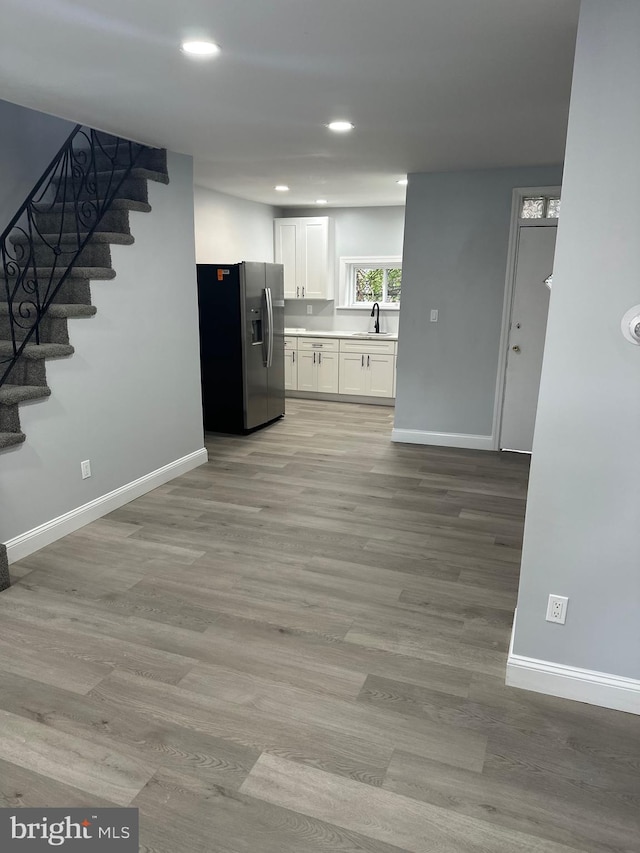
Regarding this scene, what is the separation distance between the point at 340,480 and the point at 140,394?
167 cm

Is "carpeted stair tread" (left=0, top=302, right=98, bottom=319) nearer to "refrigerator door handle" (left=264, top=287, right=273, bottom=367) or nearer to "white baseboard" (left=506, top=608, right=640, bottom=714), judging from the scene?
"refrigerator door handle" (left=264, top=287, right=273, bottom=367)

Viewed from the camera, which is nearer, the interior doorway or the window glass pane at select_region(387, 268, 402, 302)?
the interior doorway

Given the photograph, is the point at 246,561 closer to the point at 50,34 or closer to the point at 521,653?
the point at 521,653

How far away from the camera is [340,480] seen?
4730 mm

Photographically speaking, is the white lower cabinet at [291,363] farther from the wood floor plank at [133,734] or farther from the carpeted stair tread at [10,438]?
the wood floor plank at [133,734]

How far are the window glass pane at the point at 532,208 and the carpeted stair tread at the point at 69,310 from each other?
3643 millimetres

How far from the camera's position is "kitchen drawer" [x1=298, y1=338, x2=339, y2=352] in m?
7.45

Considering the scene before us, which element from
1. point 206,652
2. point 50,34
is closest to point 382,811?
point 206,652

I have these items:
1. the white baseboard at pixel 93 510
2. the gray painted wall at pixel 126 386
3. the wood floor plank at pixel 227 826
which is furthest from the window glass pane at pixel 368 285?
the wood floor plank at pixel 227 826

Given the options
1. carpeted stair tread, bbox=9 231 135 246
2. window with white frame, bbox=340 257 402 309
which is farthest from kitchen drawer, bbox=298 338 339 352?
carpeted stair tread, bbox=9 231 135 246

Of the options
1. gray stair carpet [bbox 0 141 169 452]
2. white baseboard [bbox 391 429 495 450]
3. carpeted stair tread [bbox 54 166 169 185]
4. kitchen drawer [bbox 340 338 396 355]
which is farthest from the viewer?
kitchen drawer [bbox 340 338 396 355]

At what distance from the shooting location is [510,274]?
5.19m

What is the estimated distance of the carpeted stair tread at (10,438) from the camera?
Answer: 312 cm

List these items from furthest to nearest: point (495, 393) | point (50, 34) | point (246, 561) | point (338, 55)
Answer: point (495, 393)
point (246, 561)
point (338, 55)
point (50, 34)
